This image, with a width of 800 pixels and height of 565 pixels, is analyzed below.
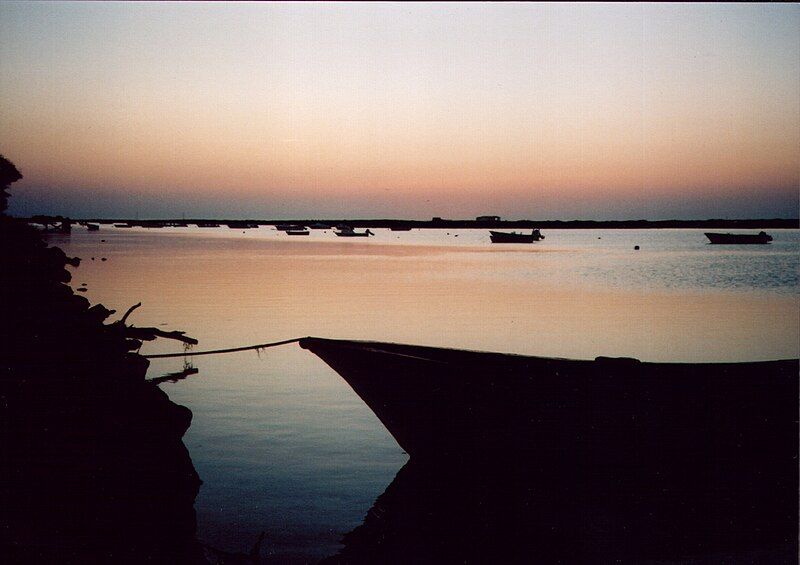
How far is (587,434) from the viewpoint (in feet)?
27.3

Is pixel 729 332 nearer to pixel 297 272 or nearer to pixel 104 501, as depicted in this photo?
pixel 104 501

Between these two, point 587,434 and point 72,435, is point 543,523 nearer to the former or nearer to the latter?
point 587,434

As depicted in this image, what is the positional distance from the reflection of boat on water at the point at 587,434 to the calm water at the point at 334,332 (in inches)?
37.5

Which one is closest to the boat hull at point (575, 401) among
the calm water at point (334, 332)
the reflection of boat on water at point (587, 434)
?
the reflection of boat on water at point (587, 434)

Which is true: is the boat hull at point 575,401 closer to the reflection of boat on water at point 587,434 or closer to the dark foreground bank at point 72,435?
the reflection of boat on water at point 587,434

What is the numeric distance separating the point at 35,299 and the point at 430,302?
20669 millimetres

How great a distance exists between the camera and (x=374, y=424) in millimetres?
10828

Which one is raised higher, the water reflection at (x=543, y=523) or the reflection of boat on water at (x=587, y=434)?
the reflection of boat on water at (x=587, y=434)

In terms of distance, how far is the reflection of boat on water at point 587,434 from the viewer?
808cm

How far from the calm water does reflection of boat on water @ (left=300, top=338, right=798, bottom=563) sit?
3.13ft

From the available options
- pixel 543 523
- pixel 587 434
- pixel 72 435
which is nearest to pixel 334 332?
pixel 587 434

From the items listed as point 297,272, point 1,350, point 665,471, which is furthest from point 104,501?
point 297,272

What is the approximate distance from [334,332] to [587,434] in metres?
11.9

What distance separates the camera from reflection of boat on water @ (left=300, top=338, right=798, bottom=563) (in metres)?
8.08
